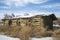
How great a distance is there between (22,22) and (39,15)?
1.05ft

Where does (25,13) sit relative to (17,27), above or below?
above

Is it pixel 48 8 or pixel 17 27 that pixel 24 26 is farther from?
pixel 48 8

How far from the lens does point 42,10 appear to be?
237cm

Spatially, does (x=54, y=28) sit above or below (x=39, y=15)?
below

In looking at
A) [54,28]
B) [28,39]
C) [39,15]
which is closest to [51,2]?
[39,15]

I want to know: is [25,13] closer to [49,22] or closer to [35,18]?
[35,18]

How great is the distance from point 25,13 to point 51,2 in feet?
1.64

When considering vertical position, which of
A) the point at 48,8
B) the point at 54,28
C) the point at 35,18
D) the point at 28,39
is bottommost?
the point at 28,39

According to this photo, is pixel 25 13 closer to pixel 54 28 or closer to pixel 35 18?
pixel 35 18

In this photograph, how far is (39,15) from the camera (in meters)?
2.34

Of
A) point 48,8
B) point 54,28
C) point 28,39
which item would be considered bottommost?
point 28,39

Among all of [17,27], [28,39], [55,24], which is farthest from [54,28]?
[17,27]

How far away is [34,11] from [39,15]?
0.12m

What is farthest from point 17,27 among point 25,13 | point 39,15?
point 39,15
